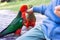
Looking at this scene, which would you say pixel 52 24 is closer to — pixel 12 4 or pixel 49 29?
pixel 49 29

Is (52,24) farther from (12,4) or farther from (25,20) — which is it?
(12,4)

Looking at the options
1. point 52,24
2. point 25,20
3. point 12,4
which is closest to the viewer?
point 52,24

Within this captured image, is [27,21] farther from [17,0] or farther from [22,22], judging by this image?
[17,0]

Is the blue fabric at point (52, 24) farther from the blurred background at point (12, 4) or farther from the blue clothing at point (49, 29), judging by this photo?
the blurred background at point (12, 4)

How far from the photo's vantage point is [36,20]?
4.57 ft

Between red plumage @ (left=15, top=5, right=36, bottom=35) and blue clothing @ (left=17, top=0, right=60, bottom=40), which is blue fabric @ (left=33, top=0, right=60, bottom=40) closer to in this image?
blue clothing @ (left=17, top=0, right=60, bottom=40)

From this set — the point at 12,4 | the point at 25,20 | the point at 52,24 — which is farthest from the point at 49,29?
the point at 12,4

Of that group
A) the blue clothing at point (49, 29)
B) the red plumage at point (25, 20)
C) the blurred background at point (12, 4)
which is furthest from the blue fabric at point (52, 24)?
the blurred background at point (12, 4)

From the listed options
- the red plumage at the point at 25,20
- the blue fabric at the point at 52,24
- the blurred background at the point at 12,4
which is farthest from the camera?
the blurred background at the point at 12,4

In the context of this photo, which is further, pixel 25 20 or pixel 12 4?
pixel 12 4

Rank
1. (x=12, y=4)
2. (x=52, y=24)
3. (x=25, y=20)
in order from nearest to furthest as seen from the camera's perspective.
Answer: (x=52, y=24)
(x=25, y=20)
(x=12, y=4)

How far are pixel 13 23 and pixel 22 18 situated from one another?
0.23ft

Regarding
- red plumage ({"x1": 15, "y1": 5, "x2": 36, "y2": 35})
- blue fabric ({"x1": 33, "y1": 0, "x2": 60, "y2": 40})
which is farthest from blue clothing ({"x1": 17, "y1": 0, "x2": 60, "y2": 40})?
red plumage ({"x1": 15, "y1": 5, "x2": 36, "y2": 35})

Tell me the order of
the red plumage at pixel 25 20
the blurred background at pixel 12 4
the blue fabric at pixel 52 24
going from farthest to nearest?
1. the blurred background at pixel 12 4
2. the red plumage at pixel 25 20
3. the blue fabric at pixel 52 24
